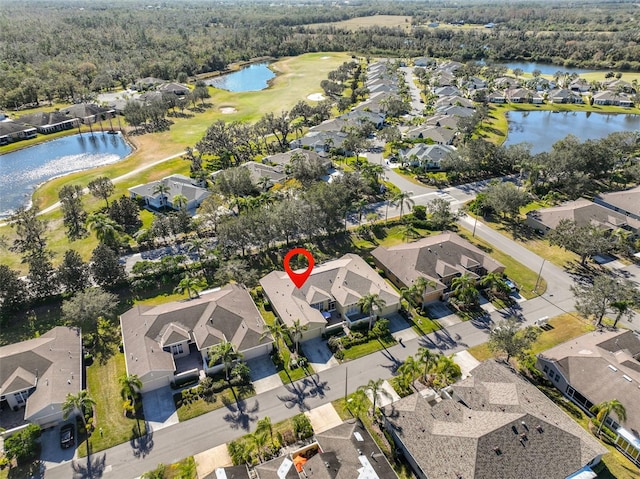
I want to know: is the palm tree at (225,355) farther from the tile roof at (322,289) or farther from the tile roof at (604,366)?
the tile roof at (604,366)

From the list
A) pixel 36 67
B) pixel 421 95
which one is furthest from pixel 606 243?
pixel 36 67

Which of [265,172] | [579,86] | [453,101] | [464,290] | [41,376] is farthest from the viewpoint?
[579,86]

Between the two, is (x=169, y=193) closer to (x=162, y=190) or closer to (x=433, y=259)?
(x=162, y=190)

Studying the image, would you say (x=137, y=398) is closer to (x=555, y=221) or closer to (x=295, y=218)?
(x=295, y=218)

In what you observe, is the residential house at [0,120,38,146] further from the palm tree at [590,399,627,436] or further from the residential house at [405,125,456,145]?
the palm tree at [590,399,627,436]

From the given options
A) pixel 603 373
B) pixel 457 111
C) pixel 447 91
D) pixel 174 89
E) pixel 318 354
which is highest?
pixel 174 89

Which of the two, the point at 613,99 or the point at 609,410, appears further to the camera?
the point at 613,99

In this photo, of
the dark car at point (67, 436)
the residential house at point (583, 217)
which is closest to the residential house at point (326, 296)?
the dark car at point (67, 436)

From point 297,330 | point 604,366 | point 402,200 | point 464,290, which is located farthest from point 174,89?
point 604,366

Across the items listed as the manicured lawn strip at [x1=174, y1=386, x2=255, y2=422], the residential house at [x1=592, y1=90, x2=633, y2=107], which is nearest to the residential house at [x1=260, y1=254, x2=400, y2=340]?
the manicured lawn strip at [x1=174, y1=386, x2=255, y2=422]
